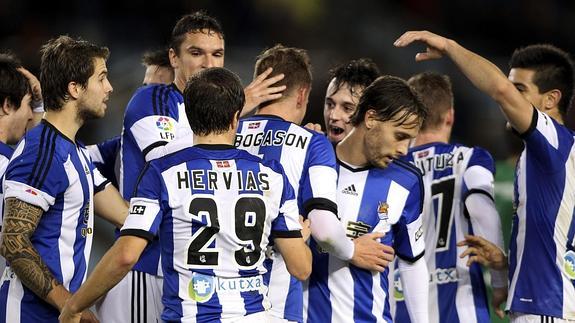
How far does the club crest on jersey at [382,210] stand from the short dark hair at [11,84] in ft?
7.84

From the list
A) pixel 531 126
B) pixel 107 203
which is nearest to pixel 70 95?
pixel 107 203

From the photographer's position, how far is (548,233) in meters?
5.93

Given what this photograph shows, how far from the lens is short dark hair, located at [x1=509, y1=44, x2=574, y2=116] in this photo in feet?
20.8

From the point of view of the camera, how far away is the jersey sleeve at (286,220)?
4.86 m

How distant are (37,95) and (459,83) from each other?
832 cm

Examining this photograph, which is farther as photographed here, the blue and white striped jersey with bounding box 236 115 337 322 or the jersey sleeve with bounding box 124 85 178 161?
the jersey sleeve with bounding box 124 85 178 161

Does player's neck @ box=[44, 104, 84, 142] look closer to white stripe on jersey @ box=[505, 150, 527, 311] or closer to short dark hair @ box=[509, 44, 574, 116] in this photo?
white stripe on jersey @ box=[505, 150, 527, 311]

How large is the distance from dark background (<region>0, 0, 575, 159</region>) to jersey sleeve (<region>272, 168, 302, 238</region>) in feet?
25.0

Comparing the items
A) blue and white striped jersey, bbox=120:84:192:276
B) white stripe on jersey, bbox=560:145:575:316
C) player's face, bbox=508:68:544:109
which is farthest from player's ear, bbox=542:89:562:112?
blue and white striped jersey, bbox=120:84:192:276

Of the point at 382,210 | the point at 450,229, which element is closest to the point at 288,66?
the point at 382,210

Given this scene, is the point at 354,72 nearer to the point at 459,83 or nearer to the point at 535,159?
the point at 535,159

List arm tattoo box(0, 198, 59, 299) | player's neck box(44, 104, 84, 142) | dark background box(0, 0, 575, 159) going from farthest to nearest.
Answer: dark background box(0, 0, 575, 159), player's neck box(44, 104, 84, 142), arm tattoo box(0, 198, 59, 299)

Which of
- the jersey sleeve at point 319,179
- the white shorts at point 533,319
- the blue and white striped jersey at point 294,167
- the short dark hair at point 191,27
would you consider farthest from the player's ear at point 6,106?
the white shorts at point 533,319

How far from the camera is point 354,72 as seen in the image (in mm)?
6820
